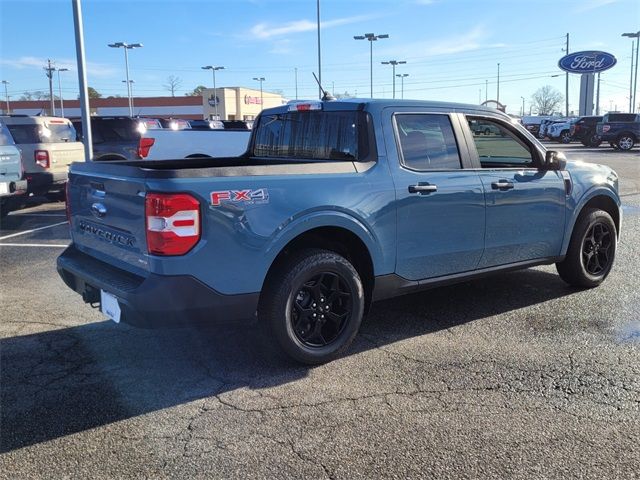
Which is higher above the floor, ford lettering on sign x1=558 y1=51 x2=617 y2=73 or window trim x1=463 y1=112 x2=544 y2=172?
ford lettering on sign x1=558 y1=51 x2=617 y2=73

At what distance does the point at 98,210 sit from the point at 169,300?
99 cm

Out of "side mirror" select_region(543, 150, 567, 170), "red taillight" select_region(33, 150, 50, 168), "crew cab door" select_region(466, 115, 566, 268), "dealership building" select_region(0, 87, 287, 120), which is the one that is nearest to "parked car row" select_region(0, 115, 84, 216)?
"red taillight" select_region(33, 150, 50, 168)

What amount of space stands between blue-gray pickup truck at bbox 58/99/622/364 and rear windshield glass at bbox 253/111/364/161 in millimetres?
14

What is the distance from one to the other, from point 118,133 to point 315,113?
11754 mm

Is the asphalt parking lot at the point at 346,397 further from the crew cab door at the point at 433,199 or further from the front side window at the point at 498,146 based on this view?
the front side window at the point at 498,146

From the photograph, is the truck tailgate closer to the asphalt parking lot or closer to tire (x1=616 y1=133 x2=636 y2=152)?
the asphalt parking lot

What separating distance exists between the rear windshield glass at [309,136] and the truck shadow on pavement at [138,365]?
1.49 metres

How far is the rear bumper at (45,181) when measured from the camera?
35.7 ft

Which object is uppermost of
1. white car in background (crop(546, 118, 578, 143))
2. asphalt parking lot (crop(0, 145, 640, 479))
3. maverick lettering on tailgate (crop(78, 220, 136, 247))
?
white car in background (crop(546, 118, 578, 143))

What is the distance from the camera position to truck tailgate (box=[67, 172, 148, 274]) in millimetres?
3547

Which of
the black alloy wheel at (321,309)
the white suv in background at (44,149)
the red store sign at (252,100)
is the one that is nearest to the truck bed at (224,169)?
the black alloy wheel at (321,309)

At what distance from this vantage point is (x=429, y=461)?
294cm

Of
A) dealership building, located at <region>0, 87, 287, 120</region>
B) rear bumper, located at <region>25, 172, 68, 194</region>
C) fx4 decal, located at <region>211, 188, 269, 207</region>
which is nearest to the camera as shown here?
fx4 decal, located at <region>211, 188, 269, 207</region>

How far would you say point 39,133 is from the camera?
1168 cm
